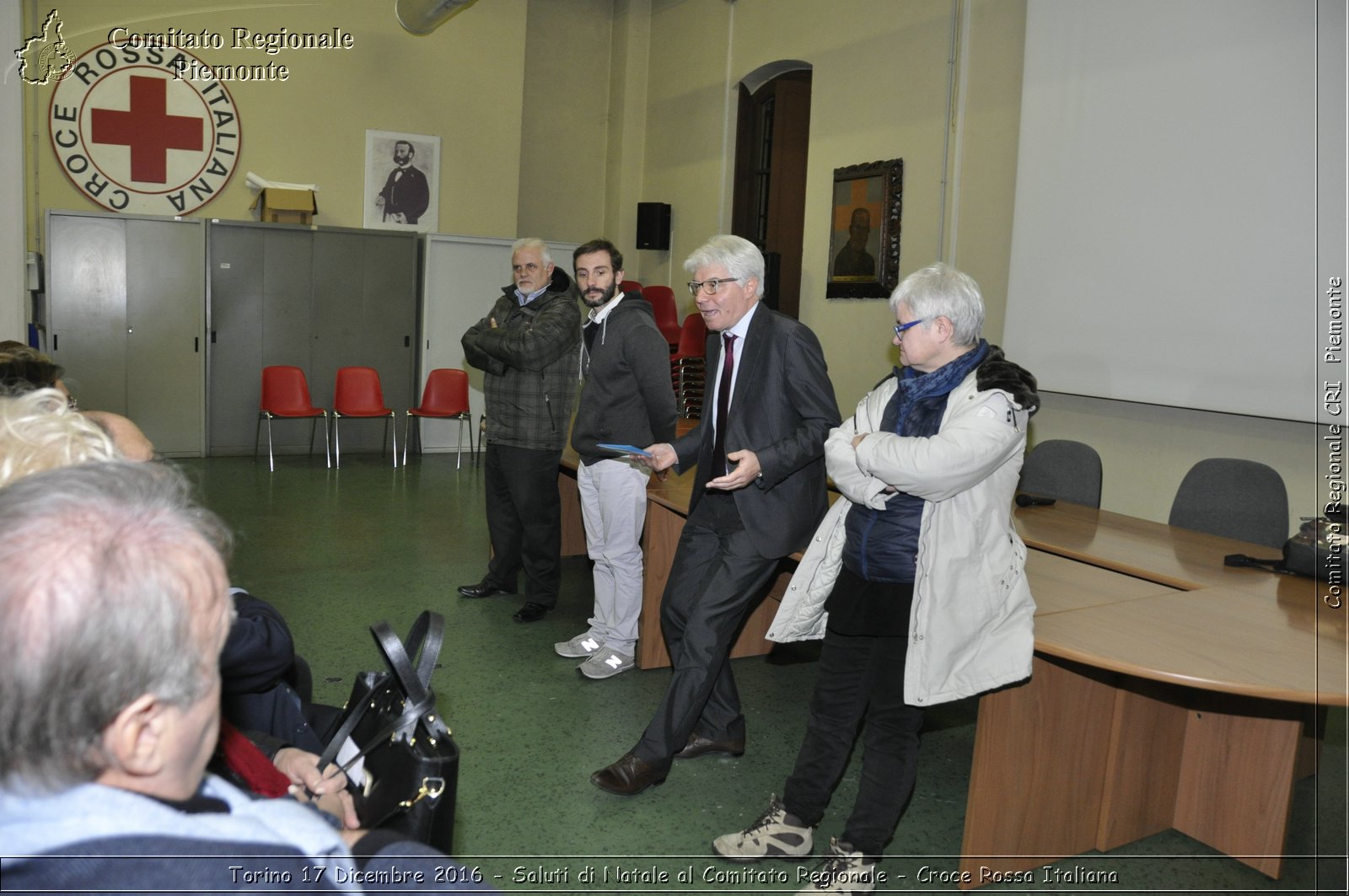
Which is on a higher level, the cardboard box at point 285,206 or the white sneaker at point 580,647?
the cardboard box at point 285,206

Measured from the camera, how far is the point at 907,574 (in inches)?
93.9

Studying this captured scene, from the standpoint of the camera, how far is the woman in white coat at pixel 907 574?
2.24 meters

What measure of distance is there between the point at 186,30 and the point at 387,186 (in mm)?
2097

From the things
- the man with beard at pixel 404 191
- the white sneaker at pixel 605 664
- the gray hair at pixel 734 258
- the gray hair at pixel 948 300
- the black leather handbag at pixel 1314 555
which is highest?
the man with beard at pixel 404 191

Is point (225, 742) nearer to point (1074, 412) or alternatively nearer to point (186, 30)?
point (1074, 412)

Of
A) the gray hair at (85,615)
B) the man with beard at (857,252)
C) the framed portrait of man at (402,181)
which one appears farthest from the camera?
the framed portrait of man at (402,181)

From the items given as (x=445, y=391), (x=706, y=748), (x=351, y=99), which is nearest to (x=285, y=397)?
(x=445, y=391)

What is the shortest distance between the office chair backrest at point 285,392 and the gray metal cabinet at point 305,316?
31 cm

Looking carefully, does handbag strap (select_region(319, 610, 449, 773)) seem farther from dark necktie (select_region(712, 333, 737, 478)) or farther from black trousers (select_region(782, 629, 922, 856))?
dark necktie (select_region(712, 333, 737, 478))

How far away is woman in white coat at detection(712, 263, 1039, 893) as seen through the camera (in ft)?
7.36

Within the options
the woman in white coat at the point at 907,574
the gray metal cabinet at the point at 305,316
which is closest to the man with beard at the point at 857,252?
the gray metal cabinet at the point at 305,316

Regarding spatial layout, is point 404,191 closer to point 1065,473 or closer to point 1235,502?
point 1065,473

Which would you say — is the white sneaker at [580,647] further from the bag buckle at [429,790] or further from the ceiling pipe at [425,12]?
the ceiling pipe at [425,12]

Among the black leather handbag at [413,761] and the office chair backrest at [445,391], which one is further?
the office chair backrest at [445,391]
